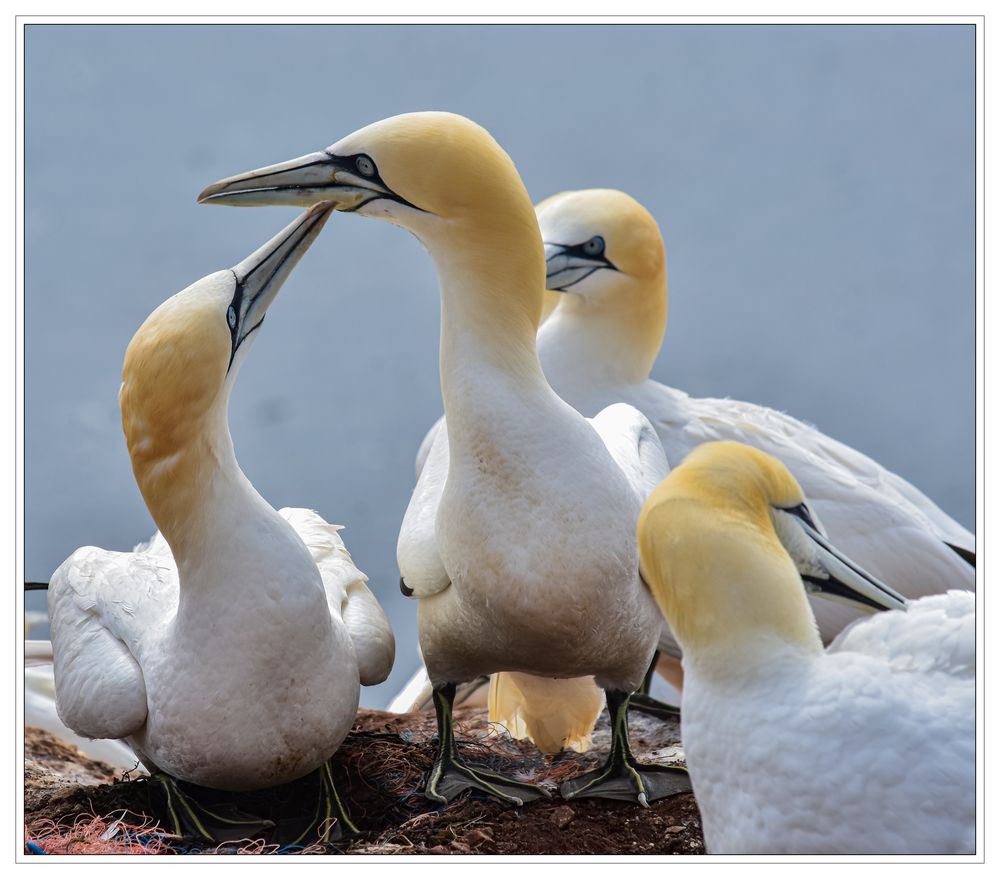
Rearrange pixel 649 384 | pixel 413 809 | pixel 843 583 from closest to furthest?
pixel 843 583, pixel 413 809, pixel 649 384

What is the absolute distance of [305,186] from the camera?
8.88 feet

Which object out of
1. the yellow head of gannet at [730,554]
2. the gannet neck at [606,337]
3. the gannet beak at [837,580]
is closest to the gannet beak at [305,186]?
the yellow head of gannet at [730,554]

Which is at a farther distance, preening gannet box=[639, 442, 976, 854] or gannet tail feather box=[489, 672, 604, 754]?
gannet tail feather box=[489, 672, 604, 754]

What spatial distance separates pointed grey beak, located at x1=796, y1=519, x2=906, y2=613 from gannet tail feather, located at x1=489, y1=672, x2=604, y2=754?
3.45 ft

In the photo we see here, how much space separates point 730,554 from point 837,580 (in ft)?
1.09

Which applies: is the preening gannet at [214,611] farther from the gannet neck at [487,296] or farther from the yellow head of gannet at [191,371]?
the gannet neck at [487,296]

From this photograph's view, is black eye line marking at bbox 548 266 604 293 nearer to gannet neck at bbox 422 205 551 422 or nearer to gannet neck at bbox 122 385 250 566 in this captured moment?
gannet neck at bbox 422 205 551 422

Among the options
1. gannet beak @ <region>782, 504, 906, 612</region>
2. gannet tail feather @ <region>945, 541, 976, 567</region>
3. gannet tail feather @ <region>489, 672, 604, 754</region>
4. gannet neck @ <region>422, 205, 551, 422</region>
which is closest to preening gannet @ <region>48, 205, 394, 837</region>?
gannet neck @ <region>422, 205, 551, 422</region>

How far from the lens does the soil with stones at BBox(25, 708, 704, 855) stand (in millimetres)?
2785

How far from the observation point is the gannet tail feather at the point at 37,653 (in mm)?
4184

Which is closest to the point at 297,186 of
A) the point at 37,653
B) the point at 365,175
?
the point at 365,175

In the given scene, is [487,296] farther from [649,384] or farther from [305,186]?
[649,384]

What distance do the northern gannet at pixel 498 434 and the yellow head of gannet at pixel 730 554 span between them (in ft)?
1.27
